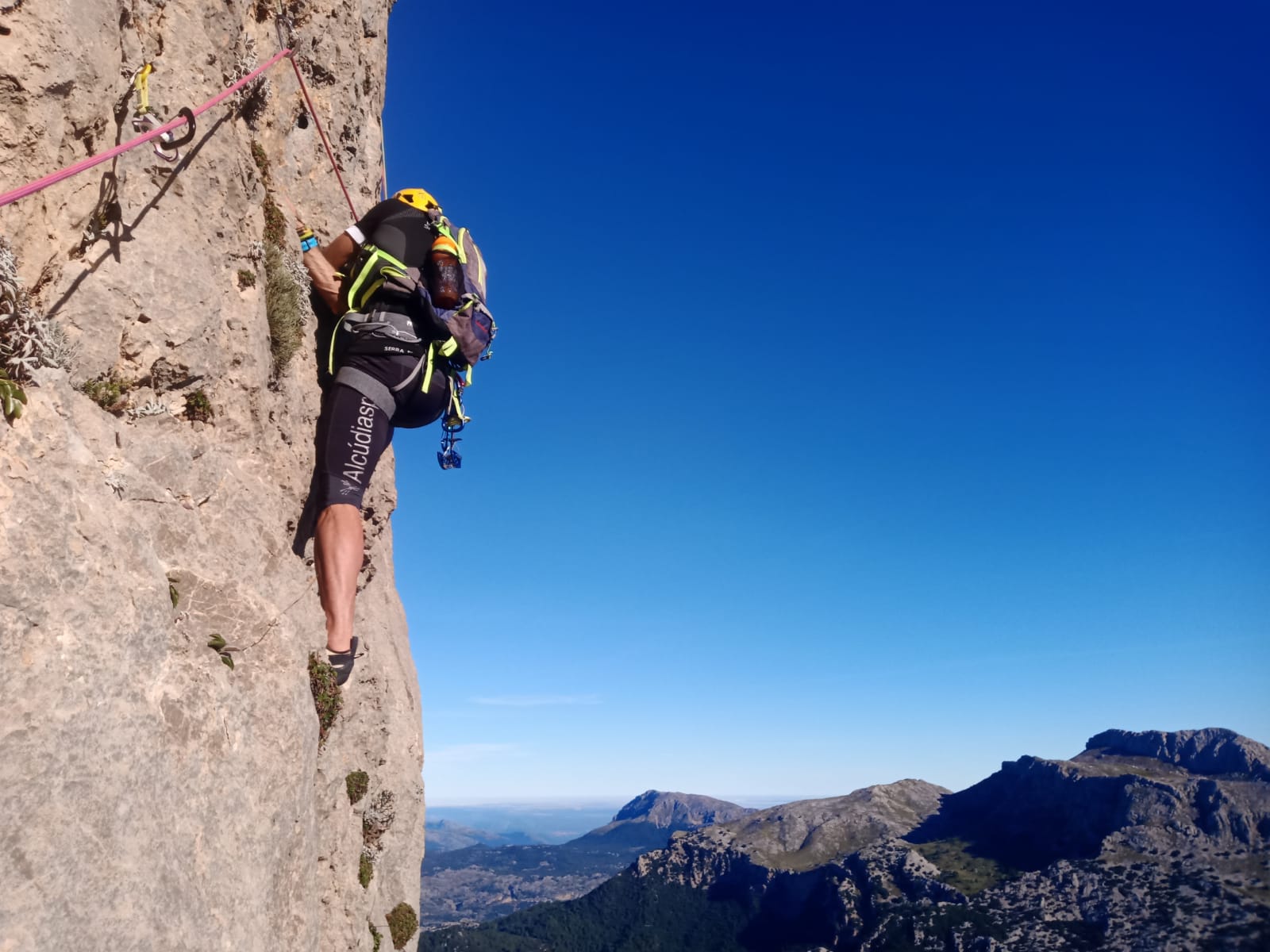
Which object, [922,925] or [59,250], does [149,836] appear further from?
[922,925]

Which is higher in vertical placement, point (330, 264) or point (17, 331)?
point (330, 264)

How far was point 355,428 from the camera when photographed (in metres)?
8.84

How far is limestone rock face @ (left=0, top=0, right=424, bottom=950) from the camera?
15.4 feet

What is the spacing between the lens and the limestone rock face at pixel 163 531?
4.69 meters

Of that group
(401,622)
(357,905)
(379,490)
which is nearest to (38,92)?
(379,490)

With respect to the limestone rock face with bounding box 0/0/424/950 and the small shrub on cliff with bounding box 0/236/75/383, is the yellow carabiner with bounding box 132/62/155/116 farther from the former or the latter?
the small shrub on cliff with bounding box 0/236/75/383

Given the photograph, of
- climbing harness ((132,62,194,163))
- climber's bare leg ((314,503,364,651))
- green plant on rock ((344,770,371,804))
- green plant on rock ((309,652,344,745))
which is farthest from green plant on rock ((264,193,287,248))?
green plant on rock ((344,770,371,804))

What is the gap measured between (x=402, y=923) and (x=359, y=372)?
744 cm

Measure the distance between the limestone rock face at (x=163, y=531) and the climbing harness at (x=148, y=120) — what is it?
9cm

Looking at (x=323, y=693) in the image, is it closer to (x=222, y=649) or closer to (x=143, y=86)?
(x=222, y=649)

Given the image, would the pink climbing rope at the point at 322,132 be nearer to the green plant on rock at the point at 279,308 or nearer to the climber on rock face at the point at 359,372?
the climber on rock face at the point at 359,372

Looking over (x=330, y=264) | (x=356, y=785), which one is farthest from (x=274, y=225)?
(x=356, y=785)

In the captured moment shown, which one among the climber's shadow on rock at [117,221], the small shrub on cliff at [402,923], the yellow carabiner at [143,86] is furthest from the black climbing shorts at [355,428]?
the small shrub on cliff at [402,923]

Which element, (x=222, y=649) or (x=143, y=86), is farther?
(x=143, y=86)
